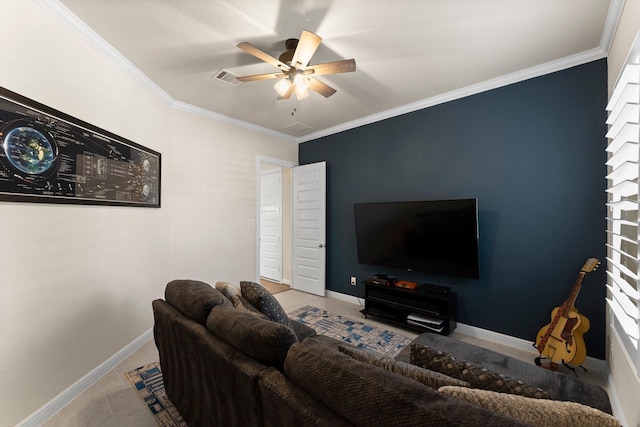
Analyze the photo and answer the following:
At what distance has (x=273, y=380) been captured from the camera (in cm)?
104

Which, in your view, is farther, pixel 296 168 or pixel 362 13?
pixel 296 168

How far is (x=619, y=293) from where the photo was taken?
5.28ft

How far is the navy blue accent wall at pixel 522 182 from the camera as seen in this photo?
98.0 inches

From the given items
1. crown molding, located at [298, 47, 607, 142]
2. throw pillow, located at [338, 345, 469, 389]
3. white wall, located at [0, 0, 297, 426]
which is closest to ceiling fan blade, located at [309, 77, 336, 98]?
crown molding, located at [298, 47, 607, 142]

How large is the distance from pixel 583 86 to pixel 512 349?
8.59ft

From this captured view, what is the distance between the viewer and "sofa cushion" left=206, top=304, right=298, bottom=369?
1157 mm

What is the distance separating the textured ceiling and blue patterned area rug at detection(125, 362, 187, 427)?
278 cm

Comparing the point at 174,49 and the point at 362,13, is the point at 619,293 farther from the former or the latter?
the point at 174,49

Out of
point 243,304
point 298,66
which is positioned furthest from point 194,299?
point 298,66

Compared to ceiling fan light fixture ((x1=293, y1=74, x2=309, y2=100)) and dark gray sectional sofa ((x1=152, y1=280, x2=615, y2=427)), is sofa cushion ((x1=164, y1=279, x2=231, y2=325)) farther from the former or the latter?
ceiling fan light fixture ((x1=293, y1=74, x2=309, y2=100))

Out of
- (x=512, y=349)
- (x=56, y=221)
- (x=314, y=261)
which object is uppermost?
(x=56, y=221)

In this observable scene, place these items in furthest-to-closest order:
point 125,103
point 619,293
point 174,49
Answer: point 125,103, point 174,49, point 619,293

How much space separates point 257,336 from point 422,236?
102 inches

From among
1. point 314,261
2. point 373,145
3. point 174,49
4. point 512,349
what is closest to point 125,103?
point 174,49
